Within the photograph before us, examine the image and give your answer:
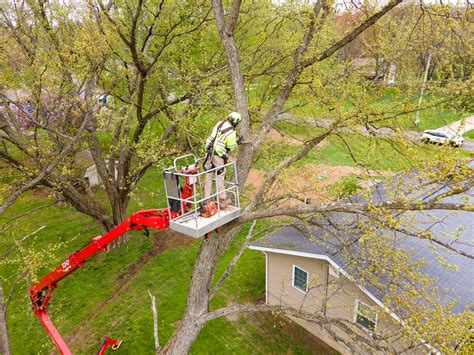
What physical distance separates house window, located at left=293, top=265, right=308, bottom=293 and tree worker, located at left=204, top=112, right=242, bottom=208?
6.77m

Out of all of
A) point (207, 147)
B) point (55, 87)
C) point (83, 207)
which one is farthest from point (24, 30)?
point (207, 147)

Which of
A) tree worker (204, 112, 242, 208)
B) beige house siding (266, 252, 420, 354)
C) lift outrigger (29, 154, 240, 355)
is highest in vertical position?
tree worker (204, 112, 242, 208)

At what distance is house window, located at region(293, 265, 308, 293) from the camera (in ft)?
43.4

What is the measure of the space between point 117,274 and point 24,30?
1105 cm

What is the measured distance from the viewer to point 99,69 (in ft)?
45.9

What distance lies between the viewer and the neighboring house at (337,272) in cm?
993

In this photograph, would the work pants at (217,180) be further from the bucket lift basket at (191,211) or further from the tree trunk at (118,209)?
the tree trunk at (118,209)

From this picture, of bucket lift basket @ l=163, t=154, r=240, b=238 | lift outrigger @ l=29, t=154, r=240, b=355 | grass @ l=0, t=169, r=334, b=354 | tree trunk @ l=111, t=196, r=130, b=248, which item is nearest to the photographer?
bucket lift basket @ l=163, t=154, r=240, b=238

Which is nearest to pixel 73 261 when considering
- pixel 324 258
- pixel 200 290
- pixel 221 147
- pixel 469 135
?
pixel 200 290

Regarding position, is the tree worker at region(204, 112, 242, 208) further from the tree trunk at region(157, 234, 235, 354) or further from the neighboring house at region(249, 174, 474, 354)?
the neighboring house at region(249, 174, 474, 354)

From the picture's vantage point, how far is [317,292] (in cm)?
1313

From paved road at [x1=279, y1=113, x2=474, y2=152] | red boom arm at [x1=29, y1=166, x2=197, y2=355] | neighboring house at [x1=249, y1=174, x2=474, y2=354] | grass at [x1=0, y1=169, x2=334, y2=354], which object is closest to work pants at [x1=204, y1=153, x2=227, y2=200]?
red boom arm at [x1=29, y1=166, x2=197, y2=355]

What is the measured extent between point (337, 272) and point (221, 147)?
684cm

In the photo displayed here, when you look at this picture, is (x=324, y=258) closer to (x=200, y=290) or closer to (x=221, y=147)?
(x=200, y=290)
